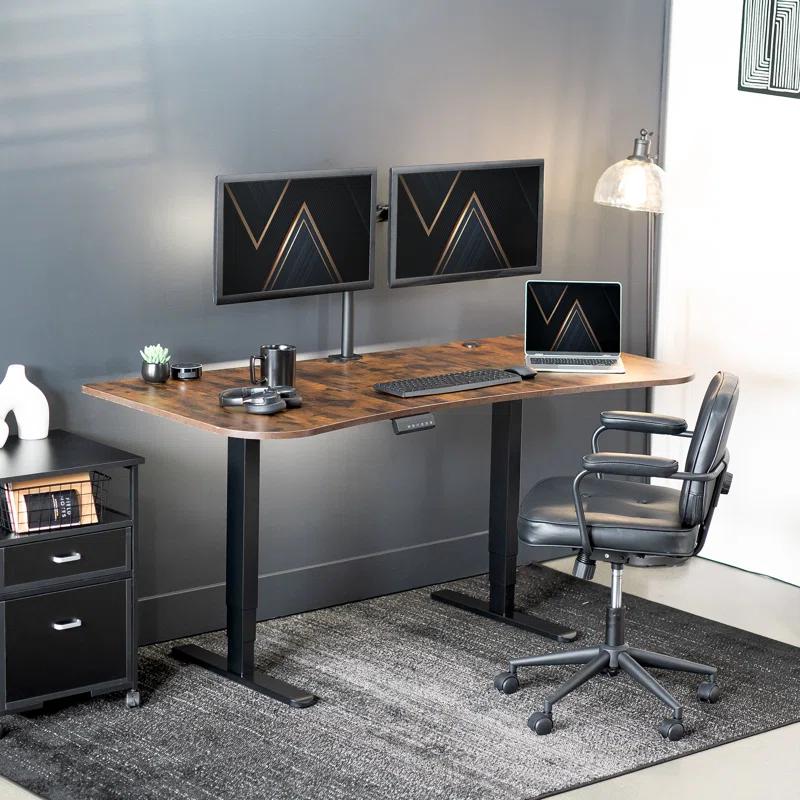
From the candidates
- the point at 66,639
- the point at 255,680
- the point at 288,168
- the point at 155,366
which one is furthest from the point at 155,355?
the point at 255,680

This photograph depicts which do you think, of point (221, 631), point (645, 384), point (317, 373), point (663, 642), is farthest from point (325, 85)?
point (663, 642)

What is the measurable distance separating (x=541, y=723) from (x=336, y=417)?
41.0 inches

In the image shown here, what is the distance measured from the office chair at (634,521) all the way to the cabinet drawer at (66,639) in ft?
3.80

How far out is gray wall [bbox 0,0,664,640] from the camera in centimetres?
418

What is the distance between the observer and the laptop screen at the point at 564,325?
4781 mm

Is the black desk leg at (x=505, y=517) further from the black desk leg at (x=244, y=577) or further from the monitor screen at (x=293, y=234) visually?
the black desk leg at (x=244, y=577)

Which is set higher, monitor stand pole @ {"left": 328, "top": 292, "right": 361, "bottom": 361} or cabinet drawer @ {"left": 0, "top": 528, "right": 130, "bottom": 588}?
monitor stand pole @ {"left": 328, "top": 292, "right": 361, "bottom": 361}

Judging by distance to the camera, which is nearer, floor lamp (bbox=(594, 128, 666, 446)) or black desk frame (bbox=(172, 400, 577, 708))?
black desk frame (bbox=(172, 400, 577, 708))

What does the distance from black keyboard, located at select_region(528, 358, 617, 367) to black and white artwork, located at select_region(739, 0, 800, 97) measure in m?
1.25

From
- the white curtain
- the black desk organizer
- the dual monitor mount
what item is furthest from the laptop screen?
the black desk organizer

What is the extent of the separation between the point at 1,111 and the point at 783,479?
3.10 m

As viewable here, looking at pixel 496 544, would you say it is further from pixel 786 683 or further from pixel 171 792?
pixel 171 792

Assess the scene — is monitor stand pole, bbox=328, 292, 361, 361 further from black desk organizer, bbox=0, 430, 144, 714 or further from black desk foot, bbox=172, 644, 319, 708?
black desk foot, bbox=172, 644, 319, 708

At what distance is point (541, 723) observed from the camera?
3.93m
